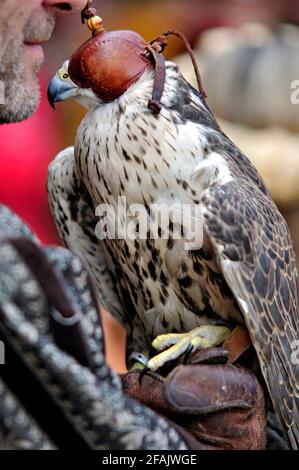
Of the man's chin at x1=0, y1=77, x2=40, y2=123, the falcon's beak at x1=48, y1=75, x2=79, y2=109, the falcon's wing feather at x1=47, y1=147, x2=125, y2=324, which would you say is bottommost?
the falcon's wing feather at x1=47, y1=147, x2=125, y2=324

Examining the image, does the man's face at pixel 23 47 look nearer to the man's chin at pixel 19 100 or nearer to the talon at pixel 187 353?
the man's chin at pixel 19 100

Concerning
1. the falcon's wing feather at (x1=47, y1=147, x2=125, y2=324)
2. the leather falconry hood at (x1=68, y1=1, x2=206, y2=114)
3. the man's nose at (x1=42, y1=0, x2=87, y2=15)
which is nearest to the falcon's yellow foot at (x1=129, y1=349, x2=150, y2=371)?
the falcon's wing feather at (x1=47, y1=147, x2=125, y2=324)

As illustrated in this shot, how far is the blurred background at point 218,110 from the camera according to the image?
465cm

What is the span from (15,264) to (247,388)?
632 millimetres

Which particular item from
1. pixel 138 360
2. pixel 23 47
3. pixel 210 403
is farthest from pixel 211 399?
pixel 23 47

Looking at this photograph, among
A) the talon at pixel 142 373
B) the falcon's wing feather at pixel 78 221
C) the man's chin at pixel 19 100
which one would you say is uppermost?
the man's chin at pixel 19 100

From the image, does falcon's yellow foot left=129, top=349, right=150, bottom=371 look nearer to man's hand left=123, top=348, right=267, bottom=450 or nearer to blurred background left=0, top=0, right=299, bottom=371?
man's hand left=123, top=348, right=267, bottom=450

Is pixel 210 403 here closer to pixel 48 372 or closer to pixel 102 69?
pixel 48 372

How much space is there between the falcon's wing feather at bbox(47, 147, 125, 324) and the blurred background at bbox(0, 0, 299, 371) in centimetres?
198

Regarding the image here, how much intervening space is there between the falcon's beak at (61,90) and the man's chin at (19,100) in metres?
0.07

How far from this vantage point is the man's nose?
2.22 meters

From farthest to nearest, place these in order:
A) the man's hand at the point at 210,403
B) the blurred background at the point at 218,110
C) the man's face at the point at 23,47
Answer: the blurred background at the point at 218,110
the man's face at the point at 23,47
the man's hand at the point at 210,403

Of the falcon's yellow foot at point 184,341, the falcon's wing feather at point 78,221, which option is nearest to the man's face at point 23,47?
the falcon's wing feather at point 78,221

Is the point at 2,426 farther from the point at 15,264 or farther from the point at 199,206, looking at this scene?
the point at 199,206
